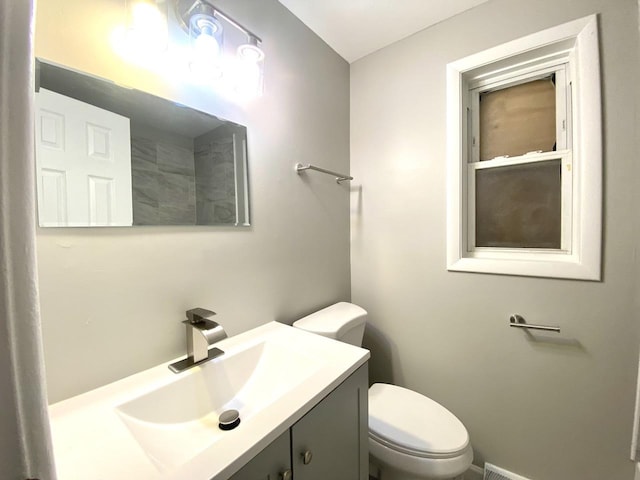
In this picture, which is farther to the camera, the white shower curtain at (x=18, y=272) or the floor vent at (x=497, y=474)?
the floor vent at (x=497, y=474)

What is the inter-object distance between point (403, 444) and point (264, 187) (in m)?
1.22

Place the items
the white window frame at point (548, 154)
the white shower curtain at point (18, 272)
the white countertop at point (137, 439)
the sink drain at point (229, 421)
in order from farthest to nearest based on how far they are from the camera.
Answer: the white window frame at point (548, 154), the sink drain at point (229, 421), the white countertop at point (137, 439), the white shower curtain at point (18, 272)

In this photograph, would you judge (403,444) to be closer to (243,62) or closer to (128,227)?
(128,227)

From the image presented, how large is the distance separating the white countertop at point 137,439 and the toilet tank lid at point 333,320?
0.32 meters

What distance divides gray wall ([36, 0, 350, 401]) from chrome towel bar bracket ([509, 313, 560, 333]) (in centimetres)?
89

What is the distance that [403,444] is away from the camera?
1.05m

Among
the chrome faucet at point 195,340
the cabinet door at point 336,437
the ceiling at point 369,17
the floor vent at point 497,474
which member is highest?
→ the ceiling at point 369,17

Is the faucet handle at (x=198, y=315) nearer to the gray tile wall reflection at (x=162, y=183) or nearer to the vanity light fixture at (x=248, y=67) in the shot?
the gray tile wall reflection at (x=162, y=183)

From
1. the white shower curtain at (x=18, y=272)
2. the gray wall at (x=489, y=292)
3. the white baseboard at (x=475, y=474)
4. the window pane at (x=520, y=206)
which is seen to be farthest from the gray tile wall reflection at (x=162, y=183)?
the white baseboard at (x=475, y=474)

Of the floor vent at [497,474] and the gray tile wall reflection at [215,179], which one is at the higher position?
the gray tile wall reflection at [215,179]

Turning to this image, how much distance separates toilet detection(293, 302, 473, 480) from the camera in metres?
1.01

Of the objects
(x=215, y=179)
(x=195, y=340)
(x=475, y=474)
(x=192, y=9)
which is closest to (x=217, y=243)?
(x=215, y=179)

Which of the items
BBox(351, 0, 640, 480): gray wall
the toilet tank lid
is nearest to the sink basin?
the toilet tank lid

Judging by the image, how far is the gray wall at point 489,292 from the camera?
1043 millimetres
